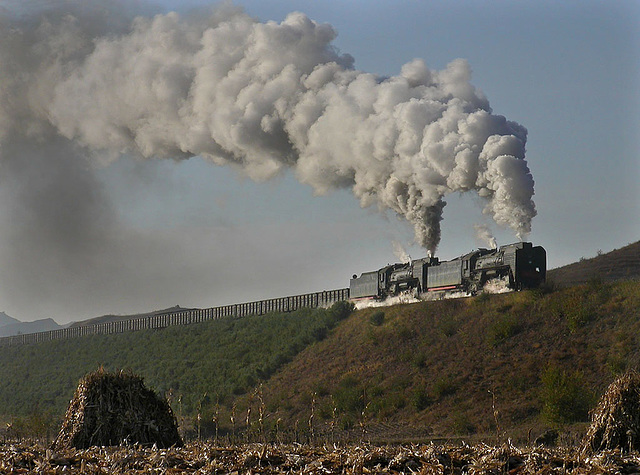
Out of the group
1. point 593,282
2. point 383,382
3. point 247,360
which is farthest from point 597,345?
point 247,360

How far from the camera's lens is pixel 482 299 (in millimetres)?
49312

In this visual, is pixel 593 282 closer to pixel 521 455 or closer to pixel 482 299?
pixel 482 299

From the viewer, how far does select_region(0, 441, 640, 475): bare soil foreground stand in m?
8.30

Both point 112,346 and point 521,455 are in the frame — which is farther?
point 112,346

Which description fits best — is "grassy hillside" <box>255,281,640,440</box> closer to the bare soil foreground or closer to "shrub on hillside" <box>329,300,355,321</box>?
"shrub on hillside" <box>329,300,355,321</box>

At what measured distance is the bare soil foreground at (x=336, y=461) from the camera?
327 inches

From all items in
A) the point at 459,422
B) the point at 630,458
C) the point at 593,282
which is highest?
the point at 593,282

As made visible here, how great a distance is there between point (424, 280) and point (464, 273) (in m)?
4.34

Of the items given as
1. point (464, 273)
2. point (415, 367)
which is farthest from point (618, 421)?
point (464, 273)

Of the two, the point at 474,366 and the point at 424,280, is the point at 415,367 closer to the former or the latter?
the point at 474,366

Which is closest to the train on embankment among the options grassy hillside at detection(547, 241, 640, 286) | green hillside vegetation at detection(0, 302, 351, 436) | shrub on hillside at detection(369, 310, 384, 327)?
green hillside vegetation at detection(0, 302, 351, 436)

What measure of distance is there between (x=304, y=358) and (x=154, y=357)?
19.9 m

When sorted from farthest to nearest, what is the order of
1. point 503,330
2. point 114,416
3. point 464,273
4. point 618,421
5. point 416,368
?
point 464,273 → point 416,368 → point 503,330 → point 114,416 → point 618,421

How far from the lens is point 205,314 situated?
79.9m
